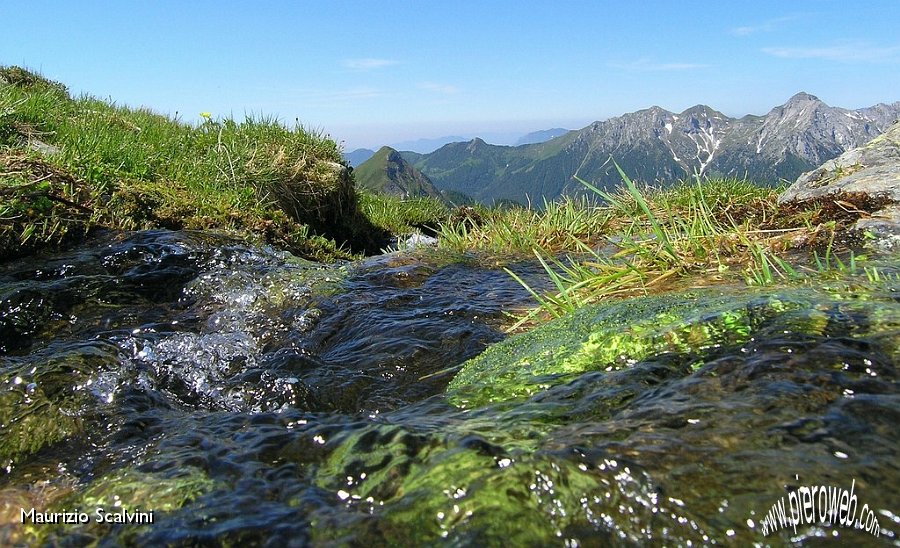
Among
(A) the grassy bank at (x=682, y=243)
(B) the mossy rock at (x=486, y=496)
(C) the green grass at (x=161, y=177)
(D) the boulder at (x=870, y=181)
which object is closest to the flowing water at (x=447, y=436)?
(B) the mossy rock at (x=486, y=496)

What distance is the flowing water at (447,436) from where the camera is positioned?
158 cm

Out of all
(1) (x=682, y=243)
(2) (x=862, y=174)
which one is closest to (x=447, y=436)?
(1) (x=682, y=243)

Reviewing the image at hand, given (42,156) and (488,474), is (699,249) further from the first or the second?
(42,156)

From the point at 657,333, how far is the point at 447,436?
1301 millimetres

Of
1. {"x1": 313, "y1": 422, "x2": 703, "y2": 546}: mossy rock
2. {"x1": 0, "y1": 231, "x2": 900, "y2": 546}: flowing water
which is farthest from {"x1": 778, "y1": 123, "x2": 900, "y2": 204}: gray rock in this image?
{"x1": 313, "y1": 422, "x2": 703, "y2": 546}: mossy rock

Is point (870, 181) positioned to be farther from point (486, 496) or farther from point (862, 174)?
point (486, 496)

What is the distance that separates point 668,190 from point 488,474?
8820mm

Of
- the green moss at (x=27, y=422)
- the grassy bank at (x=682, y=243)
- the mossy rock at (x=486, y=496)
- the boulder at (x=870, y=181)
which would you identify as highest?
the boulder at (x=870, y=181)

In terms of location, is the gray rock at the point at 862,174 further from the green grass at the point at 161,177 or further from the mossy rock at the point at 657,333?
the green grass at the point at 161,177

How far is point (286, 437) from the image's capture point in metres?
2.29

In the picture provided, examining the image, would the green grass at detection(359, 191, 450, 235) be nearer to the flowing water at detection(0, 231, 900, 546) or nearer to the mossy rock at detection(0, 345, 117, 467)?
the flowing water at detection(0, 231, 900, 546)

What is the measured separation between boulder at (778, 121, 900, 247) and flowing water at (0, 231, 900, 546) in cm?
300

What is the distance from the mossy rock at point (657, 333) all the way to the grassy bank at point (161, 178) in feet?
16.4

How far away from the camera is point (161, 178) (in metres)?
7.89
